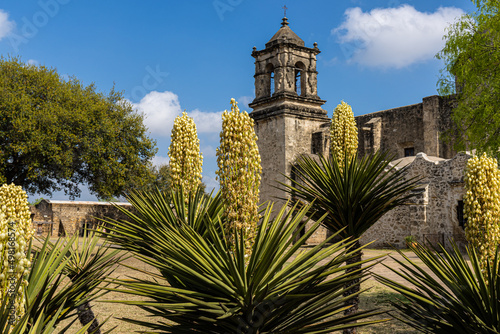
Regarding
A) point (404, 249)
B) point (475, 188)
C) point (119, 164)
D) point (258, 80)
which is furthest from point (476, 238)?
point (258, 80)

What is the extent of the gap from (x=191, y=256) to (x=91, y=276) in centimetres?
148

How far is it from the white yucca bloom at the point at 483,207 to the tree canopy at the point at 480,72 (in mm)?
4605

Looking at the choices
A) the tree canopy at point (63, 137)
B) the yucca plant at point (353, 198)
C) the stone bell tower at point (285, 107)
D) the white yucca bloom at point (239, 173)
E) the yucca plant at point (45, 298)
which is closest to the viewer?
the yucca plant at point (45, 298)

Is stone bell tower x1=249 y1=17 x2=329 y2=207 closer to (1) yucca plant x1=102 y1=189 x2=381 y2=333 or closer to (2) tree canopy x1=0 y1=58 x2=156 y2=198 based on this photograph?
(2) tree canopy x1=0 y1=58 x2=156 y2=198

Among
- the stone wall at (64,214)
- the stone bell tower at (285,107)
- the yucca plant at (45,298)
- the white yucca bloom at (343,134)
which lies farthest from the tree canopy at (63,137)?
the yucca plant at (45,298)

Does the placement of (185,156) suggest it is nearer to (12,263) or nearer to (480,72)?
(12,263)

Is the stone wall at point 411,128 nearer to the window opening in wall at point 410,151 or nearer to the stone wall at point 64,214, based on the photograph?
the window opening in wall at point 410,151

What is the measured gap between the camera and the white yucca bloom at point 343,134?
7.86m

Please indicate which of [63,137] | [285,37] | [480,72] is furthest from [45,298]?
[285,37]

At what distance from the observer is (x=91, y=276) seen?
414 cm

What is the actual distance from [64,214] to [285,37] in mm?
18306

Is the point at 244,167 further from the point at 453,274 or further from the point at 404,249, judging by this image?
the point at 404,249

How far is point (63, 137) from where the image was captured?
1814 centimetres

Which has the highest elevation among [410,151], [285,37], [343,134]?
[285,37]
